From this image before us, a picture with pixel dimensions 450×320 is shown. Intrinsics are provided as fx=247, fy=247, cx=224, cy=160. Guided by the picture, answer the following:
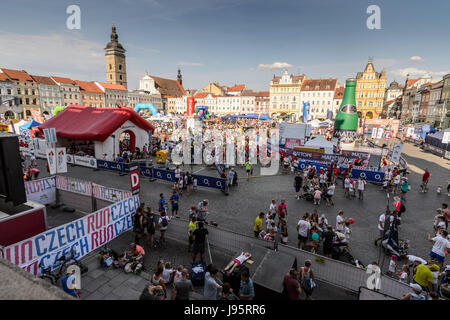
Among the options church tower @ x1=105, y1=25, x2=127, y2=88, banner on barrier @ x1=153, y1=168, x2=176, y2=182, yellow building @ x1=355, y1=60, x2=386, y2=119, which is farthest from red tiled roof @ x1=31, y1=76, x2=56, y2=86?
yellow building @ x1=355, y1=60, x2=386, y2=119

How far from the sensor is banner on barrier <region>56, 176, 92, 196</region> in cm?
1121

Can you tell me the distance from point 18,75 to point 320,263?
89.7 metres

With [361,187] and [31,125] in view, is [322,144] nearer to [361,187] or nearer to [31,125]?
[361,187]

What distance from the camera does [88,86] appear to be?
83375 millimetres

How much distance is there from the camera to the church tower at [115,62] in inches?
3944

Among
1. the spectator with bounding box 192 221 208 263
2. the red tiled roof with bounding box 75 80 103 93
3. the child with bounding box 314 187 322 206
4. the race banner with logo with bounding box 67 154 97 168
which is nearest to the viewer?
Answer: the spectator with bounding box 192 221 208 263

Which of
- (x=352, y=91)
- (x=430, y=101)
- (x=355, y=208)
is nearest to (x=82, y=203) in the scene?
(x=355, y=208)

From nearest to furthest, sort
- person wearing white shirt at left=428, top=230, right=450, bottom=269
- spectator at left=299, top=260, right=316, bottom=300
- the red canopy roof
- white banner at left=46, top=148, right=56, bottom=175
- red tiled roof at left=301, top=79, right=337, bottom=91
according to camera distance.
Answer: spectator at left=299, top=260, right=316, bottom=300, person wearing white shirt at left=428, top=230, right=450, bottom=269, white banner at left=46, top=148, right=56, bottom=175, the red canopy roof, red tiled roof at left=301, top=79, right=337, bottom=91

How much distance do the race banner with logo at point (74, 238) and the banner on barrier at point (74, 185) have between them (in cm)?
301

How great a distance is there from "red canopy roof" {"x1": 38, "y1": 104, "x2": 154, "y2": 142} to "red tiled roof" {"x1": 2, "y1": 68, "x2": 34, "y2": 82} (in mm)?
61368

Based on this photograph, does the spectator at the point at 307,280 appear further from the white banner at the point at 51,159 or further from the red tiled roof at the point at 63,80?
the red tiled roof at the point at 63,80

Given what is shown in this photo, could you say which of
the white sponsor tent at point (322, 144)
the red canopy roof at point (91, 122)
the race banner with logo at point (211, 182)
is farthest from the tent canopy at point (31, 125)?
the white sponsor tent at point (322, 144)

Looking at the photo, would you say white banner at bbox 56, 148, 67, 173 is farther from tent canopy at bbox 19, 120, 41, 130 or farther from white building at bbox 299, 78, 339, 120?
white building at bbox 299, 78, 339, 120
